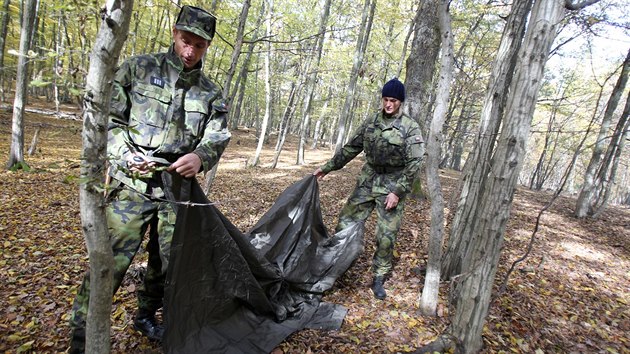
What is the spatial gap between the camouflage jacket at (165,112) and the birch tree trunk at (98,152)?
2.51 ft

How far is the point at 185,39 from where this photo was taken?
7.75ft

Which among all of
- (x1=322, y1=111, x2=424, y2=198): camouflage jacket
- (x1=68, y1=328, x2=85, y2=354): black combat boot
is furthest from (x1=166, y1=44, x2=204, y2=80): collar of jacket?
(x1=322, y1=111, x2=424, y2=198): camouflage jacket

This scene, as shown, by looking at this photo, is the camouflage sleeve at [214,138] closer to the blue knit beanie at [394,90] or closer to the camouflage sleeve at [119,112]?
the camouflage sleeve at [119,112]

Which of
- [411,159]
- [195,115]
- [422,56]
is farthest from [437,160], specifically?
[422,56]

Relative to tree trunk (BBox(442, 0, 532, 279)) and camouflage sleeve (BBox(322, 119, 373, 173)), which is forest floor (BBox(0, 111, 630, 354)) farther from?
camouflage sleeve (BBox(322, 119, 373, 173))

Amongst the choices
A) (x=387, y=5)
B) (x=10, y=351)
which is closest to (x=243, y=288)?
(x=10, y=351)

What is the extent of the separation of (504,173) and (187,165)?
219 centimetres

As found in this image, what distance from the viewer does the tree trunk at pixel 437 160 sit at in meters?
2.80

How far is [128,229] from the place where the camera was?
2.20m

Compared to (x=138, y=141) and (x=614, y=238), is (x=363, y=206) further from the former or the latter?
(x=614, y=238)

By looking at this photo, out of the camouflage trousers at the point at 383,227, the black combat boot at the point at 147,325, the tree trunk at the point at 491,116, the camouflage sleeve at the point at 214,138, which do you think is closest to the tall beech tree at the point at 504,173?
the tree trunk at the point at 491,116

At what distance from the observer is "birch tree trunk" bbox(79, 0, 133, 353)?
126 centimetres

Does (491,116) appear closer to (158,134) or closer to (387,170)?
(387,170)

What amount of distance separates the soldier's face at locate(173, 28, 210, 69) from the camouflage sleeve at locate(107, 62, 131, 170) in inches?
14.9
